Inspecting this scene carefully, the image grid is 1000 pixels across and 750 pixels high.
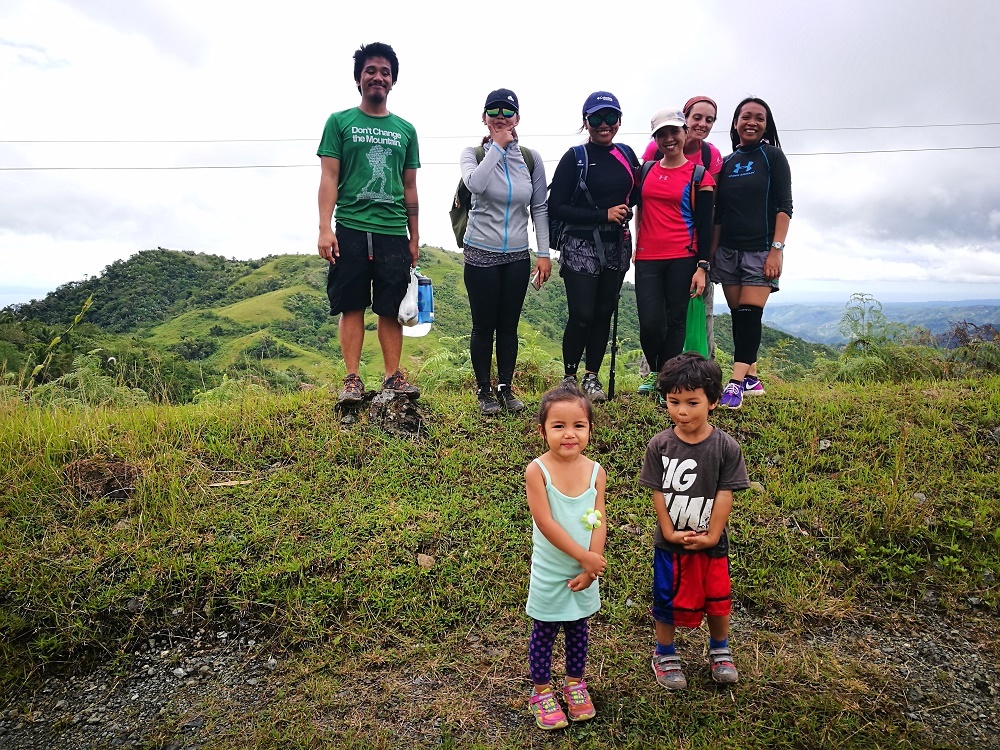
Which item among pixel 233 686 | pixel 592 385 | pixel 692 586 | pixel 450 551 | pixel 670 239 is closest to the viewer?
pixel 692 586

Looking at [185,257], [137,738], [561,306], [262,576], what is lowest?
[137,738]

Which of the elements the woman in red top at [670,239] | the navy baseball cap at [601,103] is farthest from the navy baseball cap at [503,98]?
the woman in red top at [670,239]

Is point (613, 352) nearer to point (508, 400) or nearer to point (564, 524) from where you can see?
point (508, 400)

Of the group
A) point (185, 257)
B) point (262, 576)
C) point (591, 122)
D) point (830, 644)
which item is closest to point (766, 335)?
point (591, 122)

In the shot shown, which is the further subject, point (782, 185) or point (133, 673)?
point (782, 185)

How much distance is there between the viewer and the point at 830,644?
3193 millimetres

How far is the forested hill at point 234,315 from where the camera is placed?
40.2ft

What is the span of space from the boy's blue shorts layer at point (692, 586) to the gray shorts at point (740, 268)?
277cm

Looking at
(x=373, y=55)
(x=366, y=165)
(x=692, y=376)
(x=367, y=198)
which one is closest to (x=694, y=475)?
Result: (x=692, y=376)

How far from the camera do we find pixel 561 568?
2527 millimetres

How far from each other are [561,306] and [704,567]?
75.1 ft

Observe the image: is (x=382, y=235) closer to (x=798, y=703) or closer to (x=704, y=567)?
(x=704, y=567)

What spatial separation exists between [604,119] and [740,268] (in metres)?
1.57

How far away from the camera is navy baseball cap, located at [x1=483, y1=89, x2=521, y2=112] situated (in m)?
4.41
